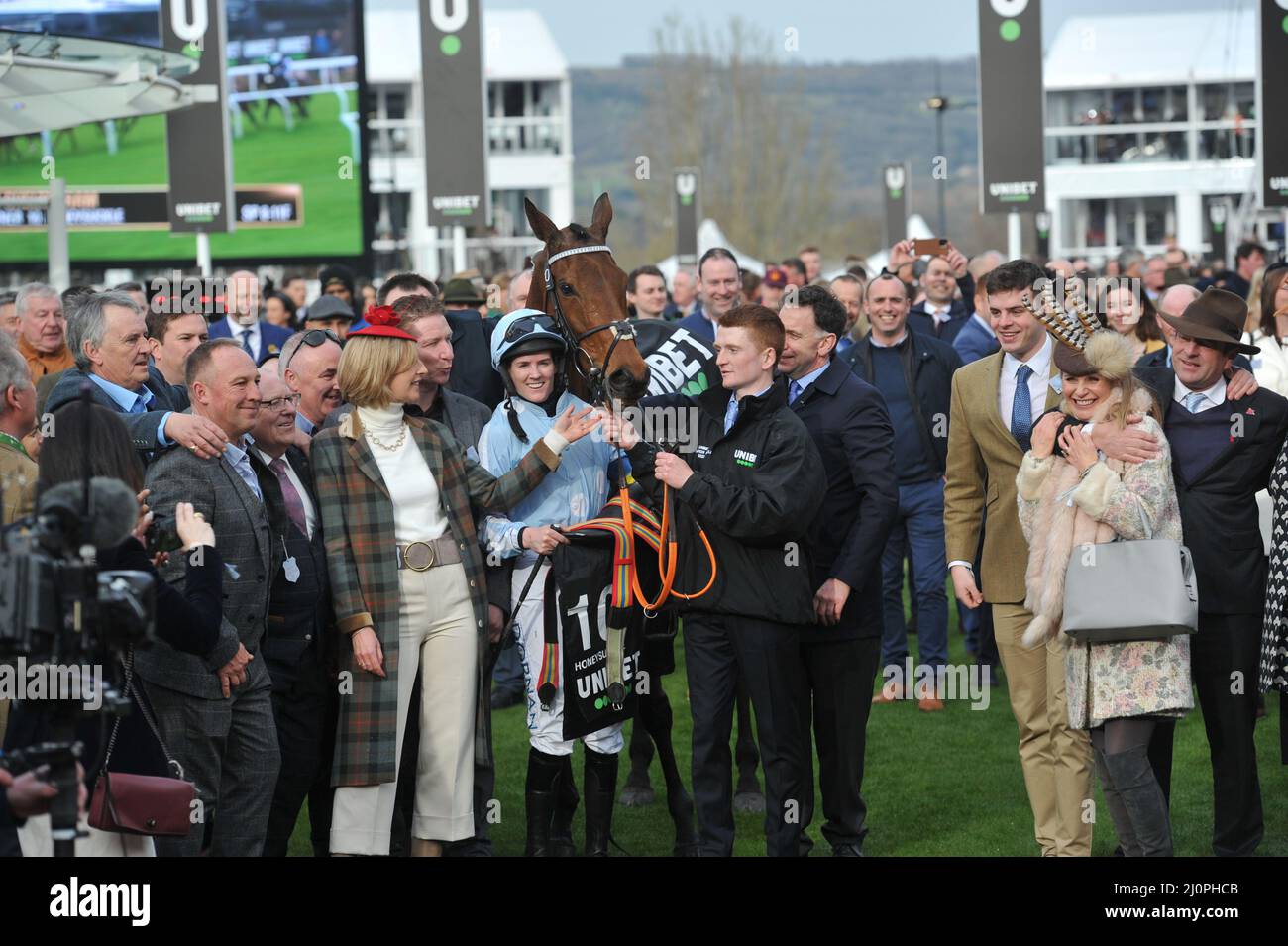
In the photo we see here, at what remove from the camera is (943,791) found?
760 centimetres

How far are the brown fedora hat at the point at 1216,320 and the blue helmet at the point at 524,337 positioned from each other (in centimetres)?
229

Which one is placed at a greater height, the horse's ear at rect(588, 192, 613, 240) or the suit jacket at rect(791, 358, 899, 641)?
the horse's ear at rect(588, 192, 613, 240)

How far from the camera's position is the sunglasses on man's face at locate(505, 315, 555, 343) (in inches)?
243

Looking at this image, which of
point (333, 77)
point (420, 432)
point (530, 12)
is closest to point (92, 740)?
point (420, 432)

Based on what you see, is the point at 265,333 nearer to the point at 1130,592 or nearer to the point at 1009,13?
the point at 1009,13

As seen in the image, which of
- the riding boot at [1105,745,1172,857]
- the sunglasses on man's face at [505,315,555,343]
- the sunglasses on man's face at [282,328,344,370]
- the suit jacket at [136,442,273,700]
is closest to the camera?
the suit jacket at [136,442,273,700]

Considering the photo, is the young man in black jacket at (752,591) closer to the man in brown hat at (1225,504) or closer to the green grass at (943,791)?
the green grass at (943,791)

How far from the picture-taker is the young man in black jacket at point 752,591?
227 inches

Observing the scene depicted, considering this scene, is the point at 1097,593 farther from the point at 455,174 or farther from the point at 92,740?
the point at 455,174

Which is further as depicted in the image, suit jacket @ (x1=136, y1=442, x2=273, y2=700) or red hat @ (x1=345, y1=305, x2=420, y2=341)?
red hat @ (x1=345, y1=305, x2=420, y2=341)

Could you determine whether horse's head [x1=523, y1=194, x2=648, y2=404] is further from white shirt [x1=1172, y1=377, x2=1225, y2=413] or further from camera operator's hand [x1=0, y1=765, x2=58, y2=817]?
camera operator's hand [x1=0, y1=765, x2=58, y2=817]

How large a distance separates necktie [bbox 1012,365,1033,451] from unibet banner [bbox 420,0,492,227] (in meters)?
8.79

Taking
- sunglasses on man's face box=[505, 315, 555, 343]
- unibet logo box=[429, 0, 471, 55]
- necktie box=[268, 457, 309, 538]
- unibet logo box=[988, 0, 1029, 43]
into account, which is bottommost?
necktie box=[268, 457, 309, 538]

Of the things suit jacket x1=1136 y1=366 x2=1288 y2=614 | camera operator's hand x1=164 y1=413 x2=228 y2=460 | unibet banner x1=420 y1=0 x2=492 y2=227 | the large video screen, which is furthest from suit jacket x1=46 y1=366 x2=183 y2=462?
the large video screen
